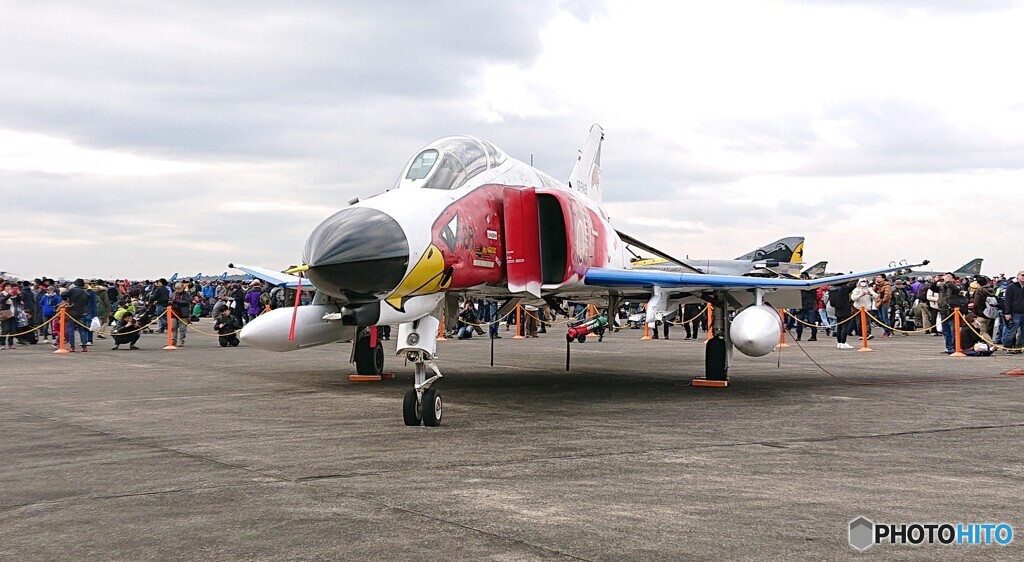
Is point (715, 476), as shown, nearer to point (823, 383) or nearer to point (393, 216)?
point (393, 216)

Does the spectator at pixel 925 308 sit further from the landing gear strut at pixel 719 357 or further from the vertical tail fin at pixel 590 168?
the landing gear strut at pixel 719 357

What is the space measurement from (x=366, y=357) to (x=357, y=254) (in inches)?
255

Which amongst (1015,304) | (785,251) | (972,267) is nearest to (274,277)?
(1015,304)

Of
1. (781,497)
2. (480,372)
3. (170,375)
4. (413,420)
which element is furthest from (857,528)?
(170,375)

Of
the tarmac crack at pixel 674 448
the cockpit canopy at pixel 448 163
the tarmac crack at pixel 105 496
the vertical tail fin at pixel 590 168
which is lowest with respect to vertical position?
the tarmac crack at pixel 105 496

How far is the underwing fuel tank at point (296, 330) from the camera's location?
12.8 meters

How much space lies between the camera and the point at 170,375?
15.8 meters

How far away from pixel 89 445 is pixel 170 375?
769 centimetres

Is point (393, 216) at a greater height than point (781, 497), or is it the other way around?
point (393, 216)

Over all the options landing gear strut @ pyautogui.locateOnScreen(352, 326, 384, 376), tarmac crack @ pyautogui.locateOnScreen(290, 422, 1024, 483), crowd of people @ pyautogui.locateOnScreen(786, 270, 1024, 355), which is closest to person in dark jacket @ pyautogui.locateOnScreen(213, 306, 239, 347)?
landing gear strut @ pyautogui.locateOnScreen(352, 326, 384, 376)

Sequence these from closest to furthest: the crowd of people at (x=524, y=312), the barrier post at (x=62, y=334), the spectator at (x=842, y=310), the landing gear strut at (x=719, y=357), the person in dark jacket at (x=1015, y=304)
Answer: the landing gear strut at (x=719, y=357) → the person in dark jacket at (x=1015, y=304) → the crowd of people at (x=524, y=312) → the barrier post at (x=62, y=334) → the spectator at (x=842, y=310)

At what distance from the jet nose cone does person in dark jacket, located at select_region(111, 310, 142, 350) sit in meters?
16.5

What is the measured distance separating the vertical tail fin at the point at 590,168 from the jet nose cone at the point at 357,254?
9.04m

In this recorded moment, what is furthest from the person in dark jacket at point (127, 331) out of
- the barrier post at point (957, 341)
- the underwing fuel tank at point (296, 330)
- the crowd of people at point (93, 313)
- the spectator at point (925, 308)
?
the spectator at point (925, 308)
